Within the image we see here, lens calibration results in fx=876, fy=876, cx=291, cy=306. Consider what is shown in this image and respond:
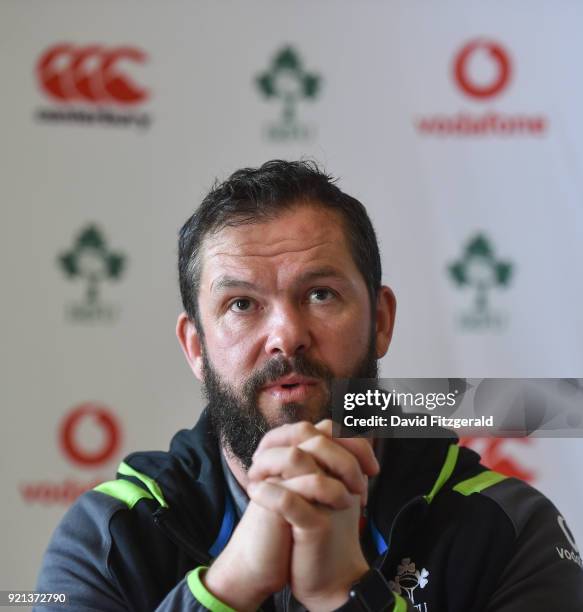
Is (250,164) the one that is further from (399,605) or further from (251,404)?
(399,605)

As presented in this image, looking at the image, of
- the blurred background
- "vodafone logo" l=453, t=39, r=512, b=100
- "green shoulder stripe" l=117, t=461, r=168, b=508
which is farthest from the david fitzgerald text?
"vodafone logo" l=453, t=39, r=512, b=100

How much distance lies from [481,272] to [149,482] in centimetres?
106

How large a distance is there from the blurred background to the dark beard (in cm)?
81

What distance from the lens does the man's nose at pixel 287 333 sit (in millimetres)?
883

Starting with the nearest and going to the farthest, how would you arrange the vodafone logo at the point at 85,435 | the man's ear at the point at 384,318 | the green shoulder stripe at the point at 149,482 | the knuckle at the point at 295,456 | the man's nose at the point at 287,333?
the knuckle at the point at 295,456 → the man's nose at the point at 287,333 → the green shoulder stripe at the point at 149,482 → the man's ear at the point at 384,318 → the vodafone logo at the point at 85,435

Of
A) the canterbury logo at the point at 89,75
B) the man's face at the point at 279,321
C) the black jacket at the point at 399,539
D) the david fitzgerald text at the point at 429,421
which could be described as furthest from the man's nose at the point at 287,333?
the canterbury logo at the point at 89,75

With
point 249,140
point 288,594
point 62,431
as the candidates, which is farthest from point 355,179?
point 288,594

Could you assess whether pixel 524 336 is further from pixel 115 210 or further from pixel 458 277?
pixel 115 210

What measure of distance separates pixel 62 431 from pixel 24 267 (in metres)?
0.36

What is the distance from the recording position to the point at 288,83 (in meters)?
1.92

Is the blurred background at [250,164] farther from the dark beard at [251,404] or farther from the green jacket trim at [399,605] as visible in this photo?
the green jacket trim at [399,605]

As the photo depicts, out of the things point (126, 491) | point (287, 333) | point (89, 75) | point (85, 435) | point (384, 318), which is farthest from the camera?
point (89, 75)

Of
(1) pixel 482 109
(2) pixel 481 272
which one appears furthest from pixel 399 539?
(1) pixel 482 109

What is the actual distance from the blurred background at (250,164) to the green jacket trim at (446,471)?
30.5 inches
